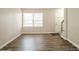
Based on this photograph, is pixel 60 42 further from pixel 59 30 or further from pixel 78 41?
pixel 78 41

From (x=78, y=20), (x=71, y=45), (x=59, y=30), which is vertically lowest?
(x=71, y=45)

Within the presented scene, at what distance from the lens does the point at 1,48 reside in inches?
42.0

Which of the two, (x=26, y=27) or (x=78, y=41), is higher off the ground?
(x=26, y=27)

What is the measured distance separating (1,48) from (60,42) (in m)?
0.61

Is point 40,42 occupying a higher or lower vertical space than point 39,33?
lower

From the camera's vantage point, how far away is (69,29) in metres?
1.33
